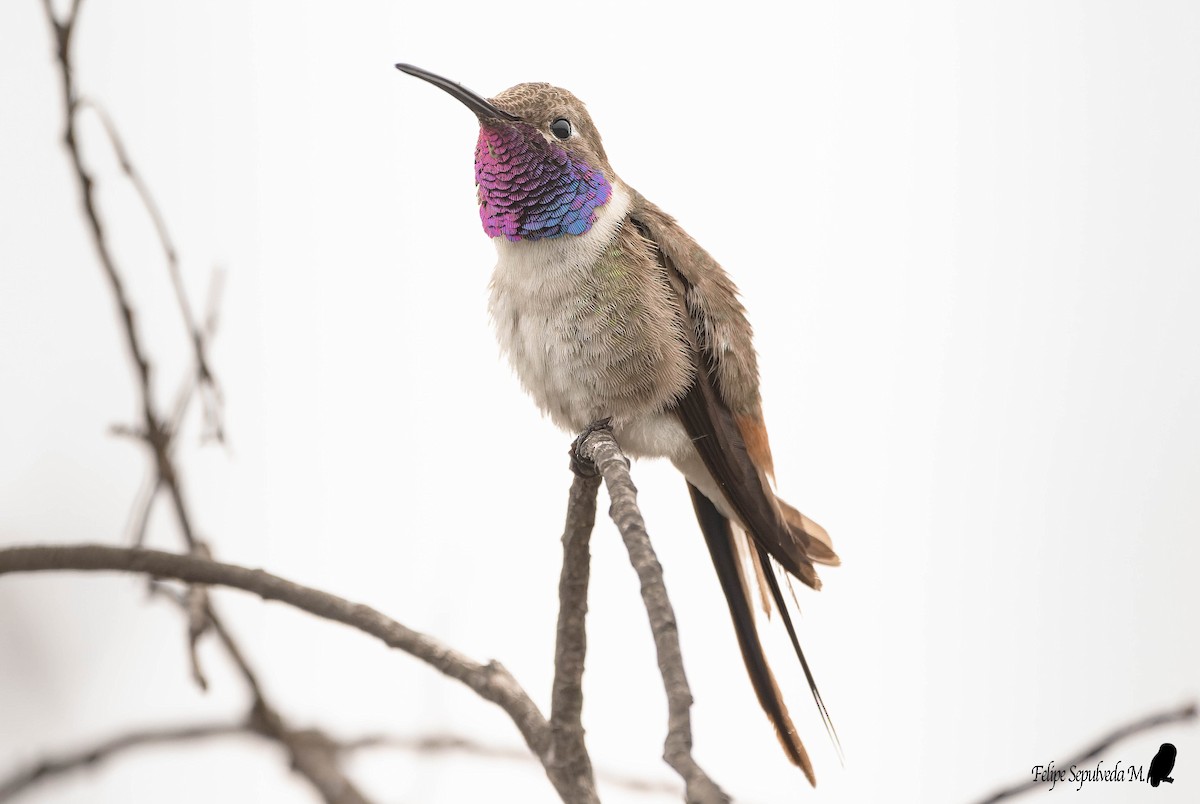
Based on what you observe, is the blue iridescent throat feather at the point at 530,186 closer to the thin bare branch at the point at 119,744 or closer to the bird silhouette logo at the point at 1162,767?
the thin bare branch at the point at 119,744

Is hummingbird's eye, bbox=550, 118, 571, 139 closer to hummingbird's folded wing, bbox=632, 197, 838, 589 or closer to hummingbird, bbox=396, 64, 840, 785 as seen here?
hummingbird, bbox=396, 64, 840, 785

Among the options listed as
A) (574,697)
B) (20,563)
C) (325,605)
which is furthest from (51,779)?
(574,697)

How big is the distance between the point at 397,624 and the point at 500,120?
1.07m

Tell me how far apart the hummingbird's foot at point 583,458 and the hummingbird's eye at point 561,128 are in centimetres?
55

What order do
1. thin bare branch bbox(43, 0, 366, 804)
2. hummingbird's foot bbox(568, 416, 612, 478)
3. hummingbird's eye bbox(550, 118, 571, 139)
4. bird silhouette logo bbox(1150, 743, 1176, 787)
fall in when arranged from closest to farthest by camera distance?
thin bare branch bbox(43, 0, 366, 804) → bird silhouette logo bbox(1150, 743, 1176, 787) → hummingbird's foot bbox(568, 416, 612, 478) → hummingbird's eye bbox(550, 118, 571, 139)

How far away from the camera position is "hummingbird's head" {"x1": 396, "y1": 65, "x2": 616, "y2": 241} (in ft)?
6.99

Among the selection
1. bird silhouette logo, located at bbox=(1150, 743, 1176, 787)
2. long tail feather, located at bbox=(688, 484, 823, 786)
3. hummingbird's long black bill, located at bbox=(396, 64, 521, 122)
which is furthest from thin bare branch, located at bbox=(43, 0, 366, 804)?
bird silhouette logo, located at bbox=(1150, 743, 1176, 787)

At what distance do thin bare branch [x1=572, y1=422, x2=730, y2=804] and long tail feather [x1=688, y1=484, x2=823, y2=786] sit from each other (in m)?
0.49

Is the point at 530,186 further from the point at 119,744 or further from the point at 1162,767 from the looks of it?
the point at 1162,767

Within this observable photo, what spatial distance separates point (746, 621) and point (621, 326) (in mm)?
634

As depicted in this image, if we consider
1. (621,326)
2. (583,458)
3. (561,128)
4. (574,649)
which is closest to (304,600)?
(574,649)

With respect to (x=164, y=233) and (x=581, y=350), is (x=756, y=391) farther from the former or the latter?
(x=164, y=233)

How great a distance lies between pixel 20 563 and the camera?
1.09 metres

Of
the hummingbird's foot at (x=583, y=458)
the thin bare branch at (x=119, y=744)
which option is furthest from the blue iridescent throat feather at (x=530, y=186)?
the thin bare branch at (x=119, y=744)
